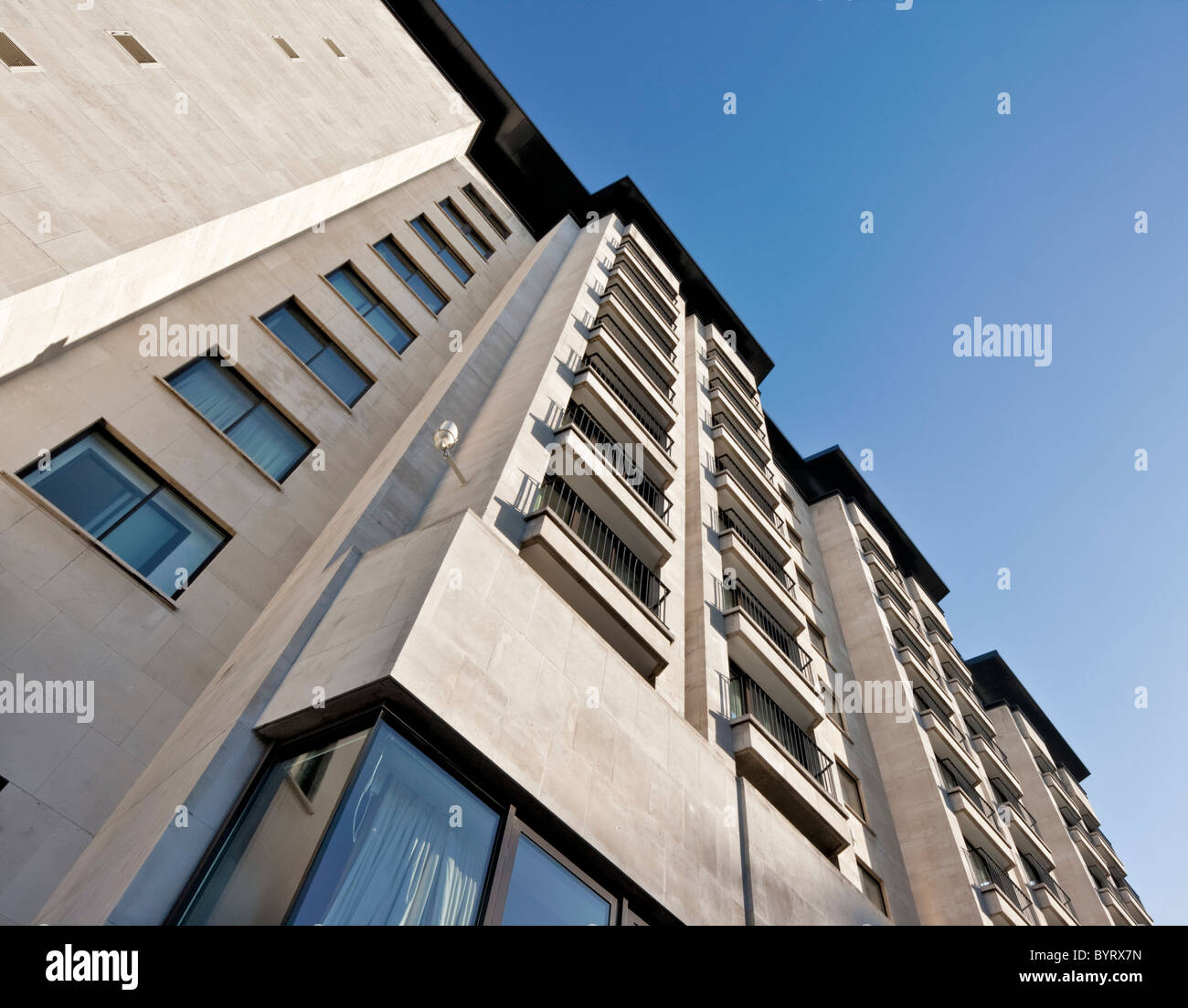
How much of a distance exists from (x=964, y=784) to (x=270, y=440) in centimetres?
2430

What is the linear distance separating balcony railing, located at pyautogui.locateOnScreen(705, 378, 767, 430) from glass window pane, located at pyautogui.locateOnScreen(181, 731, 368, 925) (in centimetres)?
2401

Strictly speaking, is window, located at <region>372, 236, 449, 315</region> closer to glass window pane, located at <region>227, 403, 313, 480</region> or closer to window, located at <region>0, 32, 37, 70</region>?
glass window pane, located at <region>227, 403, 313, 480</region>

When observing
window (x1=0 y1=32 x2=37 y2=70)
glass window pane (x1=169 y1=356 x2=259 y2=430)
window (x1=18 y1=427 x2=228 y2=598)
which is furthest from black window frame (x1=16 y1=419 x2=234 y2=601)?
window (x1=0 y1=32 x2=37 y2=70)

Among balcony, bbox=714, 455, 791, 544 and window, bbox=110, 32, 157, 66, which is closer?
window, bbox=110, 32, 157, 66

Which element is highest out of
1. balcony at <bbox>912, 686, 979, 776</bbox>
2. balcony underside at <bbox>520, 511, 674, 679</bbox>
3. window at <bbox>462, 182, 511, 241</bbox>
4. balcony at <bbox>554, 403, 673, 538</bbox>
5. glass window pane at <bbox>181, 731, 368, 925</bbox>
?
window at <bbox>462, 182, 511, 241</bbox>

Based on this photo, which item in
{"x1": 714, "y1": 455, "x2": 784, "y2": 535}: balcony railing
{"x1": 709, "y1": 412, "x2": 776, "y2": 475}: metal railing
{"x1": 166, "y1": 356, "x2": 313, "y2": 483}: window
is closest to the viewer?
{"x1": 166, "y1": 356, "x2": 313, "y2": 483}: window

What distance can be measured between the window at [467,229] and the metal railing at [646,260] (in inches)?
223

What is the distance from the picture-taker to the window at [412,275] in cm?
2059

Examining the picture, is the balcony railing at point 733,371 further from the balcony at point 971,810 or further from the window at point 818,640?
the balcony at point 971,810

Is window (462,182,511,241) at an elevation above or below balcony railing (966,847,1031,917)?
above

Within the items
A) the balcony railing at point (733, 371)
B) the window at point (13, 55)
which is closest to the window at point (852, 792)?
the balcony railing at point (733, 371)

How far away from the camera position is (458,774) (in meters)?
7.73

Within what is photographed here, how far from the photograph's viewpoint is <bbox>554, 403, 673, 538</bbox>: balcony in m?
16.8
